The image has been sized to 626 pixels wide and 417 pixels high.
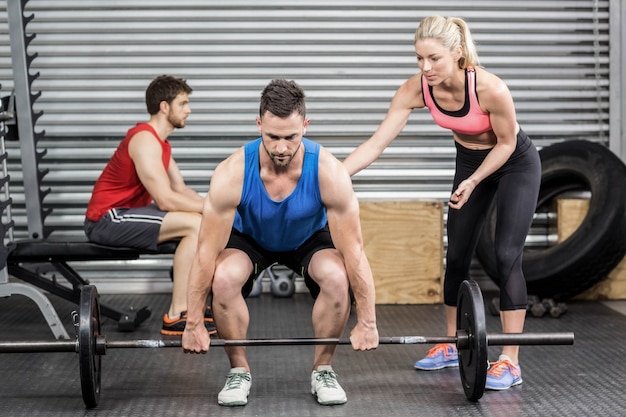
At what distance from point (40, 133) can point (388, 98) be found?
6.20ft

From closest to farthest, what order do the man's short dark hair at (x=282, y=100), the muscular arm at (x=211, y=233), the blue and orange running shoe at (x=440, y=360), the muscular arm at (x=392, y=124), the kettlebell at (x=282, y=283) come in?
the man's short dark hair at (x=282, y=100)
the muscular arm at (x=211, y=233)
the muscular arm at (x=392, y=124)
the blue and orange running shoe at (x=440, y=360)
the kettlebell at (x=282, y=283)

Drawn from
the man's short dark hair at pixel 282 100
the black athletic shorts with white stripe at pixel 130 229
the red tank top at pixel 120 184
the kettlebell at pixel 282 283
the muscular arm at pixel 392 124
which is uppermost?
the man's short dark hair at pixel 282 100

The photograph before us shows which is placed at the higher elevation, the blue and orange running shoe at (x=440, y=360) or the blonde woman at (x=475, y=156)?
the blonde woman at (x=475, y=156)

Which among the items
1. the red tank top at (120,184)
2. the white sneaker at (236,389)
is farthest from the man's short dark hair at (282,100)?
the red tank top at (120,184)

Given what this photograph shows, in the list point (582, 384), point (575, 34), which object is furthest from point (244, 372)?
point (575, 34)

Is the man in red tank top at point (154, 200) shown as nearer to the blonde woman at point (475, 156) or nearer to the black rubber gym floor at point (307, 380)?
the black rubber gym floor at point (307, 380)

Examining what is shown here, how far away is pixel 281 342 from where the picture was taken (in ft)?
9.17

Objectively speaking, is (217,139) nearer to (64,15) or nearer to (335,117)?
(335,117)

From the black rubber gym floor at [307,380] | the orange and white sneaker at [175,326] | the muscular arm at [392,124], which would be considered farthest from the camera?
the orange and white sneaker at [175,326]

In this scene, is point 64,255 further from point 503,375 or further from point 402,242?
point 503,375

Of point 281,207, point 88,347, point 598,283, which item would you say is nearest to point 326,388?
point 281,207

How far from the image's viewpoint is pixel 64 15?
493cm

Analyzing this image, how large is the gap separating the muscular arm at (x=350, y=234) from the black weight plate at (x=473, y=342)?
316 millimetres

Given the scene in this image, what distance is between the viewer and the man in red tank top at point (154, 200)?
4035mm
